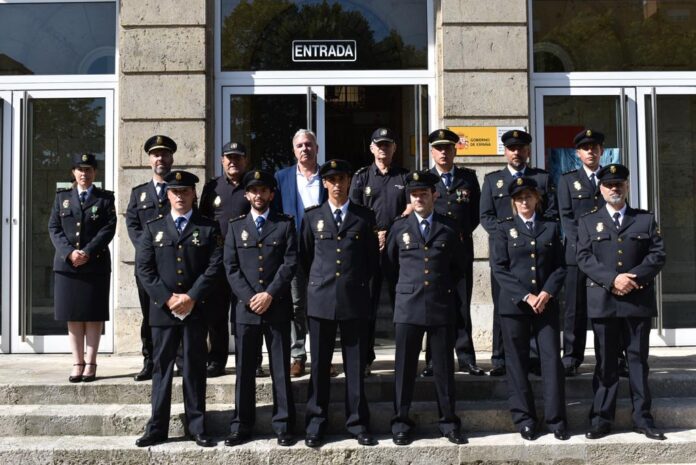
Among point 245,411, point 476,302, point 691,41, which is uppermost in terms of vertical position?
point 691,41

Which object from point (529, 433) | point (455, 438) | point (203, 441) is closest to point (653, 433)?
point (529, 433)

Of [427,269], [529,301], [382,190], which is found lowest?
[529,301]

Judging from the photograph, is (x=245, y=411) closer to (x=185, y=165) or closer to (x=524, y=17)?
(x=185, y=165)

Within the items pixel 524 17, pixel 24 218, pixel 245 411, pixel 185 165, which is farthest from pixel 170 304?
pixel 524 17

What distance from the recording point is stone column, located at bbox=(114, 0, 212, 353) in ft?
26.0

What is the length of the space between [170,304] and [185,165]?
2.72m

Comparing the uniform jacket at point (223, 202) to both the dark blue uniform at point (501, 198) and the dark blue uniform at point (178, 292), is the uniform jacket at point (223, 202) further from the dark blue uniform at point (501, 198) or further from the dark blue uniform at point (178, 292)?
the dark blue uniform at point (501, 198)

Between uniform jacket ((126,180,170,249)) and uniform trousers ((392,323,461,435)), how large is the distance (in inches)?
93.3

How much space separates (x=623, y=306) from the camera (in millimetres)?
5613

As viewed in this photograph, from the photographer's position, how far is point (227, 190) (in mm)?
6434

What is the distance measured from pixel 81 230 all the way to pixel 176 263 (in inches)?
54.9

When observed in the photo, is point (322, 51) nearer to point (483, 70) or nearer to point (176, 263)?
point (483, 70)

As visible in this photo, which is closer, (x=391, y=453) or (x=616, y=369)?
(x=391, y=453)

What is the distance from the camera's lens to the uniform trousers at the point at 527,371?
18.4 ft
